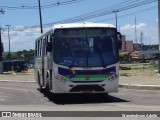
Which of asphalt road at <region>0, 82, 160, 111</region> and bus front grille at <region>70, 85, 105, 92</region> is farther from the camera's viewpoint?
bus front grille at <region>70, 85, 105, 92</region>

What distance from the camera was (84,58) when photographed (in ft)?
63.0

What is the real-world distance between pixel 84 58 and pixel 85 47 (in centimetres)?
48

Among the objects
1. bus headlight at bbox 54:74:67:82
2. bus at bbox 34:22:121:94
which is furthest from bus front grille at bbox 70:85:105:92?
bus headlight at bbox 54:74:67:82

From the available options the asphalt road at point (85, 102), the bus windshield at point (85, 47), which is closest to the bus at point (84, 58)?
the bus windshield at point (85, 47)

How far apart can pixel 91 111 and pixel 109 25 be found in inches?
225

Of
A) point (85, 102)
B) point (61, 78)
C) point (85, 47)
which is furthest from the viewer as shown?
point (85, 102)

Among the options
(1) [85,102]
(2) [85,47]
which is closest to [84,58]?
(2) [85,47]

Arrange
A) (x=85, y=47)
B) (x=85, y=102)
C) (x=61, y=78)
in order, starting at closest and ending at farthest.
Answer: (x=61, y=78), (x=85, y=47), (x=85, y=102)

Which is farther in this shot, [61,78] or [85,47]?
[85,47]

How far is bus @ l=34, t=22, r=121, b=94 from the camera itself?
19.1 metres

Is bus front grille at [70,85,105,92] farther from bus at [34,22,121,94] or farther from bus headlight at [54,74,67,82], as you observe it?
bus headlight at [54,74,67,82]

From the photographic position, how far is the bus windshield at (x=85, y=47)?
1917cm

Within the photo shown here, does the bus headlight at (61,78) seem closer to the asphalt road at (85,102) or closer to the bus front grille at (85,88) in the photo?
the bus front grille at (85,88)

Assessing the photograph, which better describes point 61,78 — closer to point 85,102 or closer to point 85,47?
point 85,102
